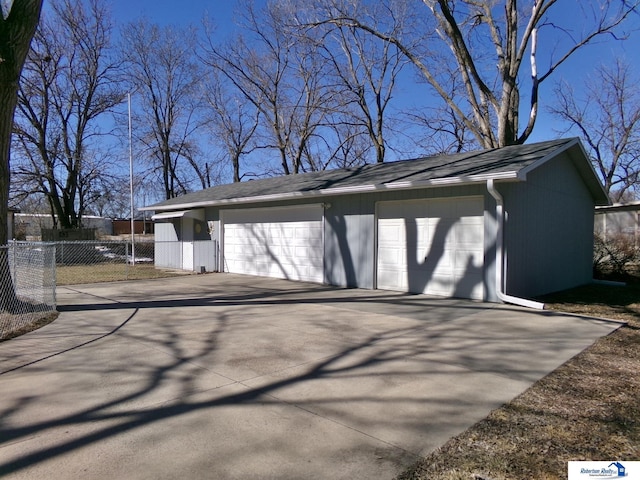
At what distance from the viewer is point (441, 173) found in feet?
33.0

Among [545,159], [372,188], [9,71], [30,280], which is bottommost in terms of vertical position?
[30,280]

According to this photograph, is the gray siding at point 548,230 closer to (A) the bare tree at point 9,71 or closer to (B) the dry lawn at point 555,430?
(B) the dry lawn at point 555,430

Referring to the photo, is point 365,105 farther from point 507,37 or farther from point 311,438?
point 311,438

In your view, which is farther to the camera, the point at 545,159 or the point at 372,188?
the point at 372,188

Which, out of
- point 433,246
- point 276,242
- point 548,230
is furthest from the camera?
point 276,242

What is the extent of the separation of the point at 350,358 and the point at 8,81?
7095mm

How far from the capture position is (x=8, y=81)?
7.41 metres

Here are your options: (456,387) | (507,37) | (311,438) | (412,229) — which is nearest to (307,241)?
(412,229)

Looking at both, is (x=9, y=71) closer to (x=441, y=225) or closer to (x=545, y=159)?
(x=441, y=225)

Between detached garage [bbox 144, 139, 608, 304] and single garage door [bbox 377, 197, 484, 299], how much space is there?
0.08 ft

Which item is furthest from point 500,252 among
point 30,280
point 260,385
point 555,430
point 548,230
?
point 30,280

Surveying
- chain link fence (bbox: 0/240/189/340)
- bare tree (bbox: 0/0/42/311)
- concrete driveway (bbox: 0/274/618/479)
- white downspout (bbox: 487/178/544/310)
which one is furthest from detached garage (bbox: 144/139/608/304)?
bare tree (bbox: 0/0/42/311)

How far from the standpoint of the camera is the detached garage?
9305 mm

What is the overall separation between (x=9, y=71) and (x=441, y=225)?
8.58 metres
